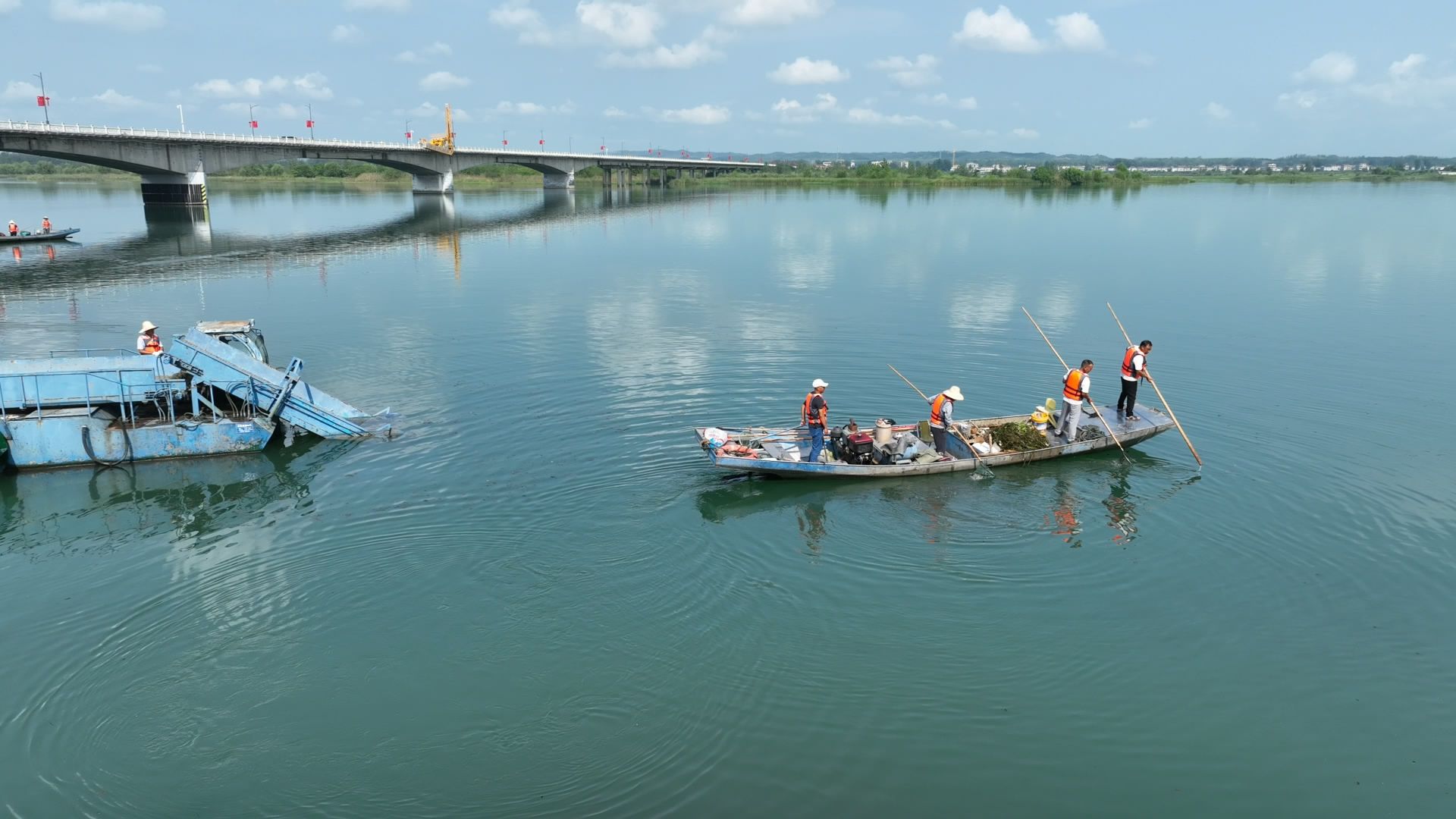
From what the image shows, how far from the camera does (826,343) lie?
32281mm

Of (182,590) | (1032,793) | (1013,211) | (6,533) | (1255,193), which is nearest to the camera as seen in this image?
(1032,793)

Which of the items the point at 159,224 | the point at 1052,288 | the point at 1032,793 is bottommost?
the point at 1032,793

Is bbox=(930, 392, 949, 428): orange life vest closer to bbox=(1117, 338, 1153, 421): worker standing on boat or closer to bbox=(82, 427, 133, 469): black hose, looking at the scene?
bbox=(1117, 338, 1153, 421): worker standing on boat

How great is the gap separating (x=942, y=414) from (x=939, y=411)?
0.32ft

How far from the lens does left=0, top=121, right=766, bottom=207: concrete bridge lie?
70375mm

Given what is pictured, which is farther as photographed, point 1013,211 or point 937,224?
point 1013,211

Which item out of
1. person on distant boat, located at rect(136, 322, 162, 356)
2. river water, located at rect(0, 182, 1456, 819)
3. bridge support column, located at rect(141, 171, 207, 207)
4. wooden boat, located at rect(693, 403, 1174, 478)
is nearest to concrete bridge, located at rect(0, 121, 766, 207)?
bridge support column, located at rect(141, 171, 207, 207)

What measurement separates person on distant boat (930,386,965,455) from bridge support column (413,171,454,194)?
4562 inches

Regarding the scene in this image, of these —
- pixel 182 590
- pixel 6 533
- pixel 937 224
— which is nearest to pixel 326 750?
pixel 182 590

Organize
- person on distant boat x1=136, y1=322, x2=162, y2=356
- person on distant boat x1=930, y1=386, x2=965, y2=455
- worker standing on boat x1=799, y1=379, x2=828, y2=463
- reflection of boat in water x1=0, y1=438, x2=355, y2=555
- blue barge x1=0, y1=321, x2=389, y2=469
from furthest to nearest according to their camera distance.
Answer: person on distant boat x1=136, y1=322, x2=162, y2=356, blue barge x1=0, y1=321, x2=389, y2=469, person on distant boat x1=930, y1=386, x2=965, y2=455, worker standing on boat x1=799, y1=379, x2=828, y2=463, reflection of boat in water x1=0, y1=438, x2=355, y2=555

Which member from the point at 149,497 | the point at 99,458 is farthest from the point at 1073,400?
the point at 99,458

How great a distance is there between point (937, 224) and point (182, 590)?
73.9m

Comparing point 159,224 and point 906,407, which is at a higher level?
point 159,224

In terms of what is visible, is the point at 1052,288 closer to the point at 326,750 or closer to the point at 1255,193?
the point at 326,750
